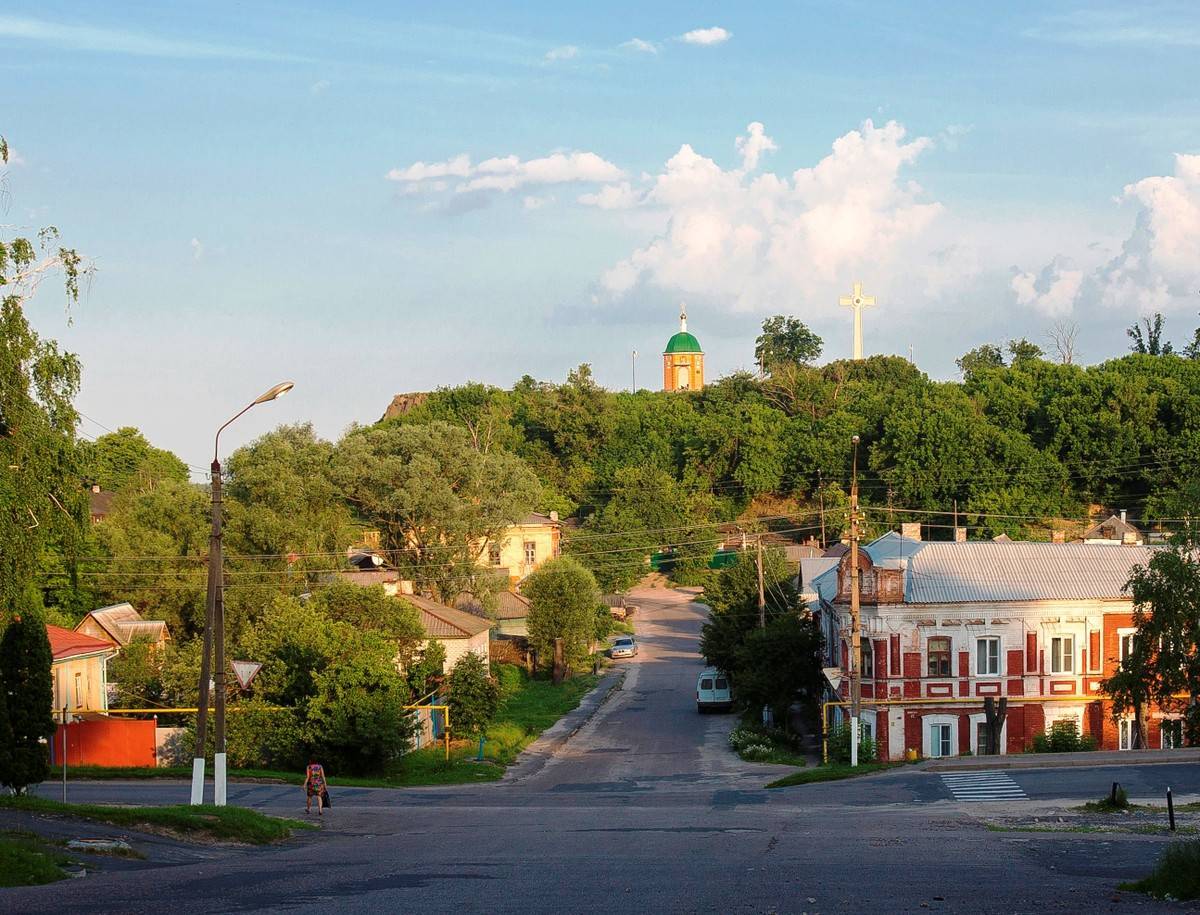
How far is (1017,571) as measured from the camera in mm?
43969

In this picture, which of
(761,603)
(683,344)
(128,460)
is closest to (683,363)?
(683,344)

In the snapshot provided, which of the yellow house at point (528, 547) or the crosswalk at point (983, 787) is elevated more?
the yellow house at point (528, 547)

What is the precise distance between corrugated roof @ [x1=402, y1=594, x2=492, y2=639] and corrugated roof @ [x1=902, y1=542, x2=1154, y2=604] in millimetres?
15000

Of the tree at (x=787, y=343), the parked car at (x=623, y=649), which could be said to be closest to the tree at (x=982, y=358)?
the tree at (x=787, y=343)

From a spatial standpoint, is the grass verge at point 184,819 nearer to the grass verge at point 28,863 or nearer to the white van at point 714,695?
the grass verge at point 28,863

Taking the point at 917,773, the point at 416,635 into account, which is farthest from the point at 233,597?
the point at 917,773

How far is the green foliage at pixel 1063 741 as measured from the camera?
128 feet

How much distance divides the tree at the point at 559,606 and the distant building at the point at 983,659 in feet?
75.7

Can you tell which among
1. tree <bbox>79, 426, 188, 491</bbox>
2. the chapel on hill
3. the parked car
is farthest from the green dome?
the parked car

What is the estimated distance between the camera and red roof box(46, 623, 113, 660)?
40.7 meters

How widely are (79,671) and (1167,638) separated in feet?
106

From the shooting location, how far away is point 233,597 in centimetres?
5441

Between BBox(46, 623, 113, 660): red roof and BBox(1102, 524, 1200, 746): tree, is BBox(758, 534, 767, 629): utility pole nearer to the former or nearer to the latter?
BBox(1102, 524, 1200, 746): tree

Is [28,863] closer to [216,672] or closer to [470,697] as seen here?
[216,672]
